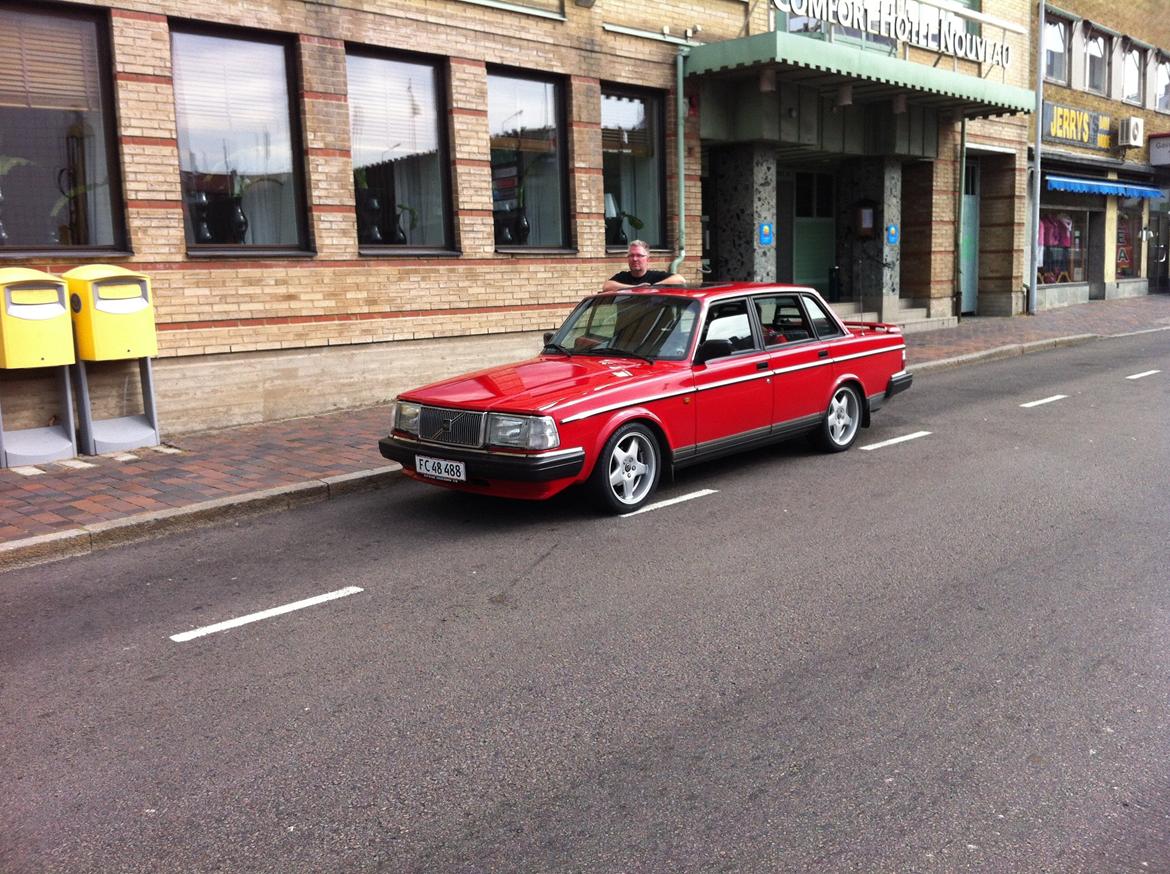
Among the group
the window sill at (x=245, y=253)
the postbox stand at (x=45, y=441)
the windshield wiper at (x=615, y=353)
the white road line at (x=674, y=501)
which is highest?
the window sill at (x=245, y=253)

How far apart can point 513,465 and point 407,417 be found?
1093mm

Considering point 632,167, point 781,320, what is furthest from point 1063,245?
point 781,320

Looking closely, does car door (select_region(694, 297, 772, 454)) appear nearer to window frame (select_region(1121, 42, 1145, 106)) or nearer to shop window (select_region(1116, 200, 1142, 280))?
window frame (select_region(1121, 42, 1145, 106))

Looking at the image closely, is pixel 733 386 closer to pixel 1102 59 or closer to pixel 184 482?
pixel 184 482

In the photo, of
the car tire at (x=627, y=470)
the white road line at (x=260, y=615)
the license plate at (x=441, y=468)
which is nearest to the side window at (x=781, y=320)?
the car tire at (x=627, y=470)

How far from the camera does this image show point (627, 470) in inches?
285

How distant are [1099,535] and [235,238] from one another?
863 cm

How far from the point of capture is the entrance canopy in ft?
46.1

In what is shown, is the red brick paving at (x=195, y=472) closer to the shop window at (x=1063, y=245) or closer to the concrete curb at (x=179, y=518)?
the concrete curb at (x=179, y=518)

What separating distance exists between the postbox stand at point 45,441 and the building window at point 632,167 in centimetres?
768

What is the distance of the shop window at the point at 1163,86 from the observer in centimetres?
3072

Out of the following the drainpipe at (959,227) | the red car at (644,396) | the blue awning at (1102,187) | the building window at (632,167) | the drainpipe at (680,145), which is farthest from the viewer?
the blue awning at (1102,187)

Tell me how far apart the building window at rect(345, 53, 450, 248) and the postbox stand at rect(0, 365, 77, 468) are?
391cm

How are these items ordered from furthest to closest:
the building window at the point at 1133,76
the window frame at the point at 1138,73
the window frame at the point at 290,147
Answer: the building window at the point at 1133,76
the window frame at the point at 1138,73
the window frame at the point at 290,147
